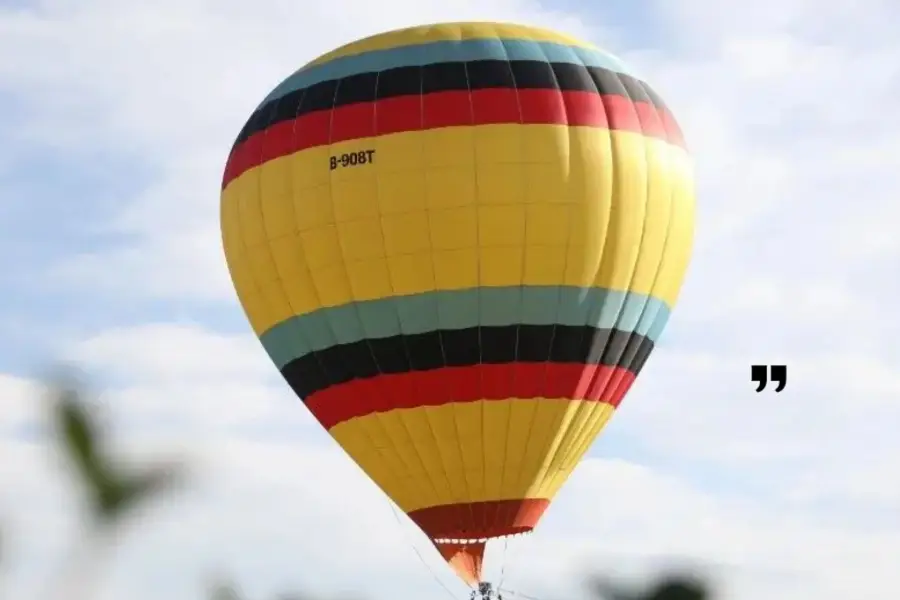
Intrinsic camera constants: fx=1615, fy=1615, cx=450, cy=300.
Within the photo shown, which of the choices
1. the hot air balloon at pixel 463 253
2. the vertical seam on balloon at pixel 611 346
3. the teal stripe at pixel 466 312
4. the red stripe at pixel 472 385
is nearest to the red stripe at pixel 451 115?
the hot air balloon at pixel 463 253

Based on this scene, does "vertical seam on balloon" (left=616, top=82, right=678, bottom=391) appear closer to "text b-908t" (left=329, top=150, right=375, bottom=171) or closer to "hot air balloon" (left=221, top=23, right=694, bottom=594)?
"hot air balloon" (left=221, top=23, right=694, bottom=594)

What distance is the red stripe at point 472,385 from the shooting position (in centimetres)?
2177

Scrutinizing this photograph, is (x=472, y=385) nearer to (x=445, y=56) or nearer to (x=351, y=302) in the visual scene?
(x=351, y=302)

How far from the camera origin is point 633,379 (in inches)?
928

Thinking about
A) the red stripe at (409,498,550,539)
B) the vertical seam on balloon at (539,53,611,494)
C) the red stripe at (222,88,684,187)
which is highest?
the red stripe at (222,88,684,187)

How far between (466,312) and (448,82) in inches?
122

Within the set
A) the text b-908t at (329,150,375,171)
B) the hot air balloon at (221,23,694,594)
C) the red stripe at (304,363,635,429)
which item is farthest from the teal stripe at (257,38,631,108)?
the red stripe at (304,363,635,429)

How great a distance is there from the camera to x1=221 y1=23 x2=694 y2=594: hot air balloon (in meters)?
21.2

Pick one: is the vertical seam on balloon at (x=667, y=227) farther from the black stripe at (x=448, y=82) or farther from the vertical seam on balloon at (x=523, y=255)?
the vertical seam on balloon at (x=523, y=255)

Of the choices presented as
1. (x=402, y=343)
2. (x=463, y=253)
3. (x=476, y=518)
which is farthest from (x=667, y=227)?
(x=476, y=518)

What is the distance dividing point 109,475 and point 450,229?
63.8 ft

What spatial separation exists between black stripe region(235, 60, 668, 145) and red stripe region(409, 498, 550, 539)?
5.82 m

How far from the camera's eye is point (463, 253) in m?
21.1

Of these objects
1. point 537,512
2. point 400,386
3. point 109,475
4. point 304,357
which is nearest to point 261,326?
point 304,357
